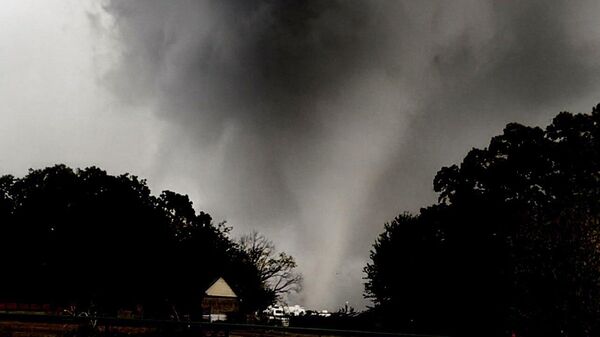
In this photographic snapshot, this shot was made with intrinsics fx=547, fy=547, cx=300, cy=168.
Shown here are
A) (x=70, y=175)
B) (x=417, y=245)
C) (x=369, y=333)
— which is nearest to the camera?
(x=369, y=333)

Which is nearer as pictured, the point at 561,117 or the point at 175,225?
the point at 561,117

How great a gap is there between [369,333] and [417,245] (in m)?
41.9

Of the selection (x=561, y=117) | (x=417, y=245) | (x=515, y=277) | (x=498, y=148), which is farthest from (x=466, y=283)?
(x=515, y=277)

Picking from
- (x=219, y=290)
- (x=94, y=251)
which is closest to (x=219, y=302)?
(x=219, y=290)

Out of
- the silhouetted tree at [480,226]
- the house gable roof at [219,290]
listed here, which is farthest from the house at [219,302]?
the silhouetted tree at [480,226]

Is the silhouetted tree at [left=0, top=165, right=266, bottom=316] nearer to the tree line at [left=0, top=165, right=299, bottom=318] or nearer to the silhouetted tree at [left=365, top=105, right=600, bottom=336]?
the tree line at [left=0, top=165, right=299, bottom=318]

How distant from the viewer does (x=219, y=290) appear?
63906 millimetres

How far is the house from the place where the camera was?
61.6m

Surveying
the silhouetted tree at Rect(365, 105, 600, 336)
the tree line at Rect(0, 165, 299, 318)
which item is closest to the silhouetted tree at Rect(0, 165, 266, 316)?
the tree line at Rect(0, 165, 299, 318)

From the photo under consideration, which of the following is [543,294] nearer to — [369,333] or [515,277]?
[515,277]

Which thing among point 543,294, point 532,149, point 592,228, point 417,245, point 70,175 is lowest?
point 543,294

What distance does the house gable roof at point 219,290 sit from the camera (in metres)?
62.8

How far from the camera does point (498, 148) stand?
44.6 metres

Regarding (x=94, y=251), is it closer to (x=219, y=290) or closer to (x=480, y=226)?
(x=219, y=290)
